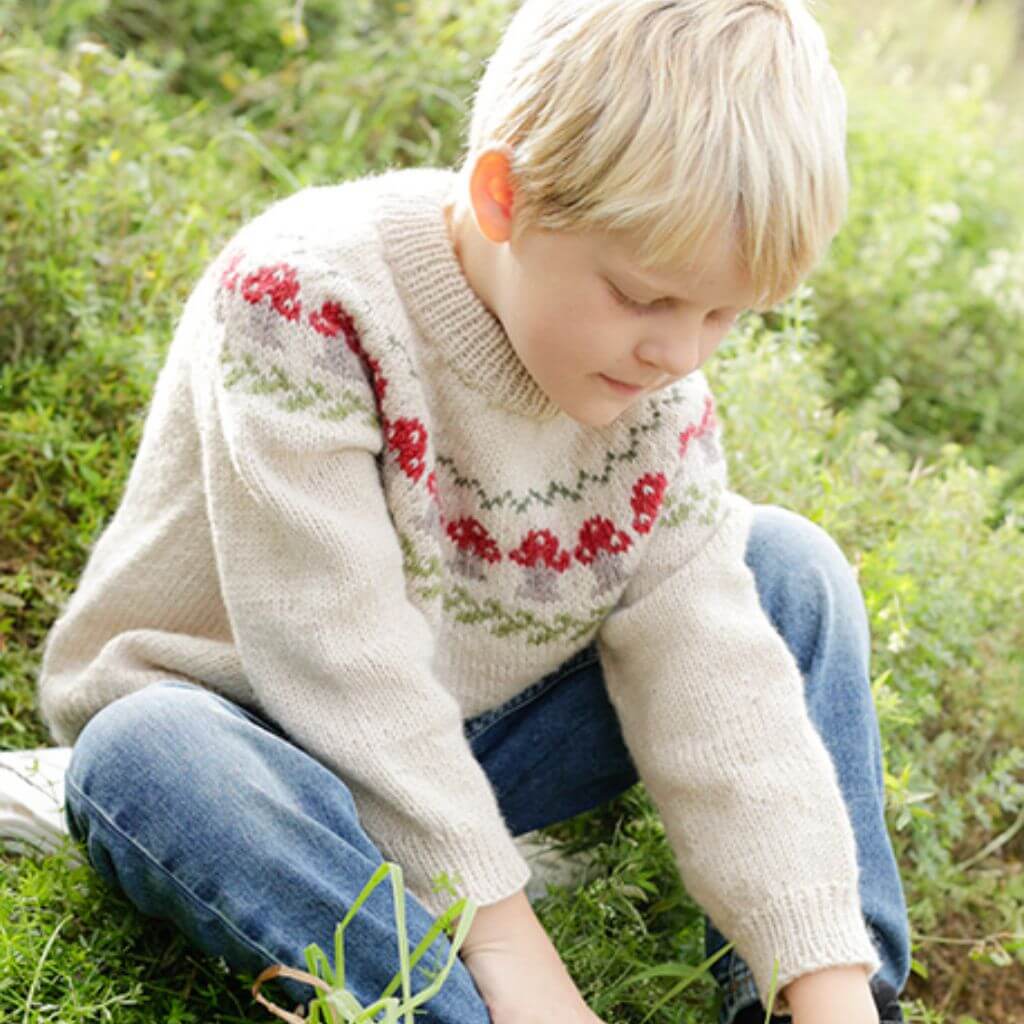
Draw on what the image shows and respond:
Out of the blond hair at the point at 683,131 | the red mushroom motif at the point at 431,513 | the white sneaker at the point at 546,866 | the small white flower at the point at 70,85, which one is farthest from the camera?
the small white flower at the point at 70,85

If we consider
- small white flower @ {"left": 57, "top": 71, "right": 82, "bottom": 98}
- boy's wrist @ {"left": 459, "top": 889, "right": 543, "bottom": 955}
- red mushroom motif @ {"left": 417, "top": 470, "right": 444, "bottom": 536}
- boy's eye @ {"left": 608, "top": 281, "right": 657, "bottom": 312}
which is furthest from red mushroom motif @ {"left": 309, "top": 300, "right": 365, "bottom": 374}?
small white flower @ {"left": 57, "top": 71, "right": 82, "bottom": 98}

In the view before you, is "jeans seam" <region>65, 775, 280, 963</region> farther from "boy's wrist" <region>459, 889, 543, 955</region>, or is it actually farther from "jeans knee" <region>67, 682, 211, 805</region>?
"boy's wrist" <region>459, 889, 543, 955</region>

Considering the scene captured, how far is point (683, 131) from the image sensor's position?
1504 millimetres

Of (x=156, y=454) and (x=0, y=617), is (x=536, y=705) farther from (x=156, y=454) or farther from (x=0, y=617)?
(x=0, y=617)

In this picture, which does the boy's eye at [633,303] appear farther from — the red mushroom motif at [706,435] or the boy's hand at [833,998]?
the boy's hand at [833,998]

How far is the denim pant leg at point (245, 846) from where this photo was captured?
1547 millimetres

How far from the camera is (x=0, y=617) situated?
225cm

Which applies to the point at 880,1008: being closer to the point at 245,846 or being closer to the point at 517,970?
the point at 517,970

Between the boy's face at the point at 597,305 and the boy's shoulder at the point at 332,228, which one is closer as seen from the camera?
the boy's face at the point at 597,305

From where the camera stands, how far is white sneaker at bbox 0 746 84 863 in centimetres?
184

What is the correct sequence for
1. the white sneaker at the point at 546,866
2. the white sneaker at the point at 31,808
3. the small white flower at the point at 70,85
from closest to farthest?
the white sneaker at the point at 31,808
the white sneaker at the point at 546,866
the small white flower at the point at 70,85

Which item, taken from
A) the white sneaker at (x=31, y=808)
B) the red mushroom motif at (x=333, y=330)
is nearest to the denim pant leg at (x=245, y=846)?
the white sneaker at (x=31, y=808)

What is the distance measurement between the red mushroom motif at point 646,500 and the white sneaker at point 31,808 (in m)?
0.69

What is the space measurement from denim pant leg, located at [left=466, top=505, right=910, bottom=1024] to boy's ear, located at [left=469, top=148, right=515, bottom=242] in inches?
21.3
